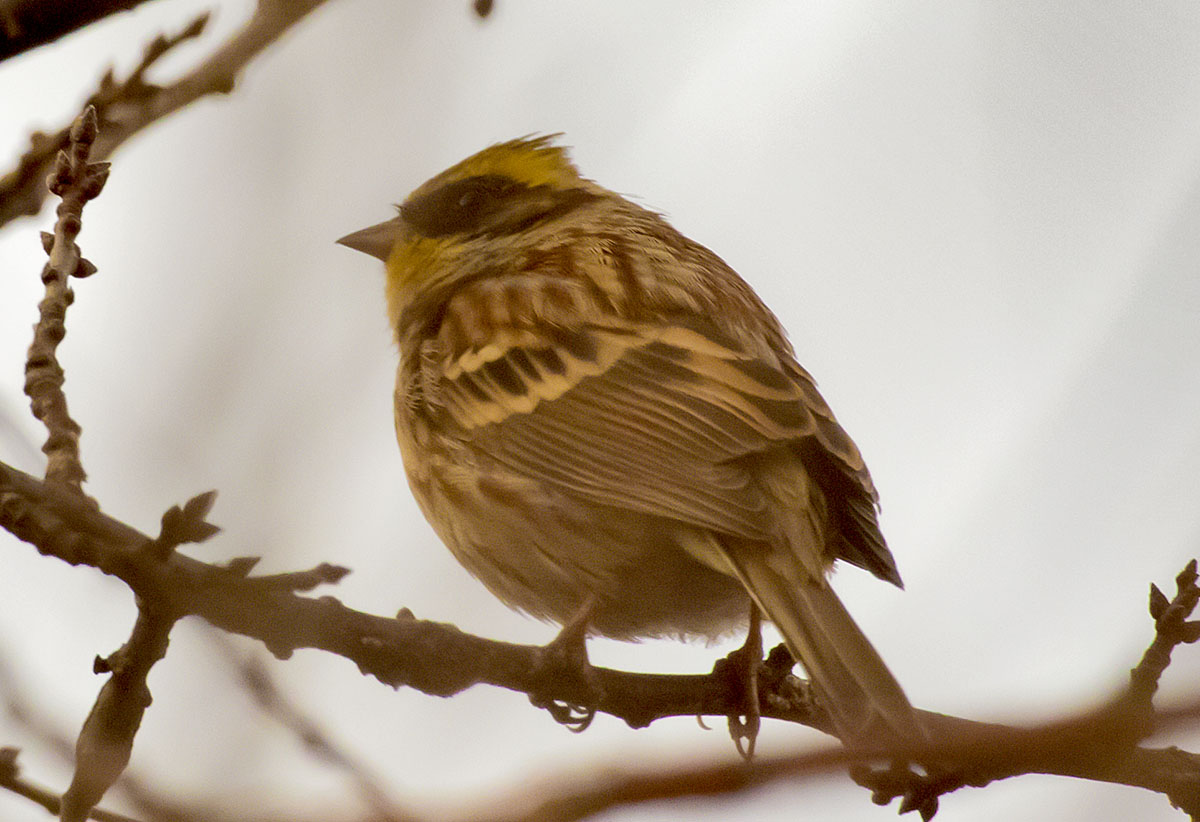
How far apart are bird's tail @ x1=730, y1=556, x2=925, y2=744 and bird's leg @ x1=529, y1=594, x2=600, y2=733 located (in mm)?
503

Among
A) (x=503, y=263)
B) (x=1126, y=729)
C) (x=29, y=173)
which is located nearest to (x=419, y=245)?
(x=503, y=263)

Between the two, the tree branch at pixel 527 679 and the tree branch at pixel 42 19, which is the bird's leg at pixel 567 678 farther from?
the tree branch at pixel 42 19

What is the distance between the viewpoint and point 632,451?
13.3ft

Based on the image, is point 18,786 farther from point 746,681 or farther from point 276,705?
point 746,681

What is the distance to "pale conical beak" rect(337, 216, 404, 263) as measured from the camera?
559 cm

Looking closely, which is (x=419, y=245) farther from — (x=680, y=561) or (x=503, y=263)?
(x=680, y=561)

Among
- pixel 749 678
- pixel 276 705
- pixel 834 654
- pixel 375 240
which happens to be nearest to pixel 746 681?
pixel 749 678

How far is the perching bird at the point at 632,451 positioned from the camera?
12.4 feet

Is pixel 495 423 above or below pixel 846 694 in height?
above

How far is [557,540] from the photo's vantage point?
4.07 m

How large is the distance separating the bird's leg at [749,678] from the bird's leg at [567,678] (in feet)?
1.45

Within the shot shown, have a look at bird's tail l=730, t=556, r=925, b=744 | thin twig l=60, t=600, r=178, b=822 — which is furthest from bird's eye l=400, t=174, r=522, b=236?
thin twig l=60, t=600, r=178, b=822

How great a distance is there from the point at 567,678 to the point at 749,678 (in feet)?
2.43

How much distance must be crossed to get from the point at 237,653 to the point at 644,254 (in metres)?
2.85
